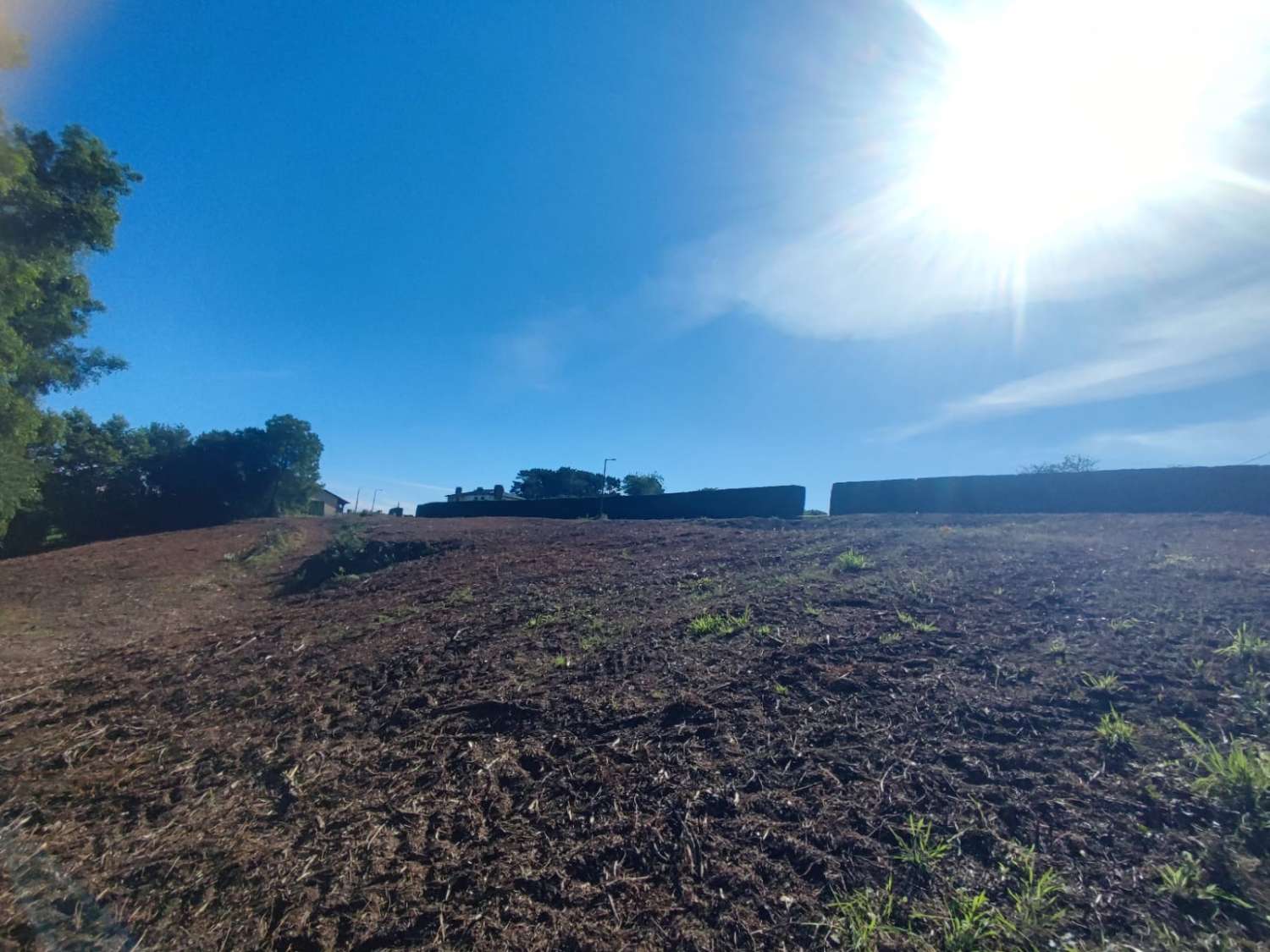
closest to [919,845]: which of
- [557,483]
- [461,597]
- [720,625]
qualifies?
[720,625]

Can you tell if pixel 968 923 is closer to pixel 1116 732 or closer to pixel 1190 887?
pixel 1190 887

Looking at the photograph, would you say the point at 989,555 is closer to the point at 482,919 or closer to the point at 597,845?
the point at 597,845

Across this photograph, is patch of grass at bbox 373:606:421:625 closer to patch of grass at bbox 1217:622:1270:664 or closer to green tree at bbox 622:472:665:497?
patch of grass at bbox 1217:622:1270:664

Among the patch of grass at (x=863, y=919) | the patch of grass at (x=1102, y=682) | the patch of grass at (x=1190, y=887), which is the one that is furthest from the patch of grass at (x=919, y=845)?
the patch of grass at (x=1102, y=682)

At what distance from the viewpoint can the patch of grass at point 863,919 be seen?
1.90m

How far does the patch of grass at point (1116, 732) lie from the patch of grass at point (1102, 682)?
285mm

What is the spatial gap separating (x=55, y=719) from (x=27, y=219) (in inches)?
497

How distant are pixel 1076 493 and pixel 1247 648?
9.52 m

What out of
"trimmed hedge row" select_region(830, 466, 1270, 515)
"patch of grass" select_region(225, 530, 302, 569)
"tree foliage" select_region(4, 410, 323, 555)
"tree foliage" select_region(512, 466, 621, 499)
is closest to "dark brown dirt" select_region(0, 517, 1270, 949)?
"trimmed hedge row" select_region(830, 466, 1270, 515)

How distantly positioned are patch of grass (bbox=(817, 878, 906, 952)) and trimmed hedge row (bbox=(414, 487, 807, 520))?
10.6 m

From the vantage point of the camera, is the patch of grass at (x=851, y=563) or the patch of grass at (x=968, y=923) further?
the patch of grass at (x=851, y=563)

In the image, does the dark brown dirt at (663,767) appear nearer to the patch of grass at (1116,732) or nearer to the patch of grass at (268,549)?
the patch of grass at (1116,732)

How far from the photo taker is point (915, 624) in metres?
4.16

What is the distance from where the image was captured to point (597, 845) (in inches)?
97.3
